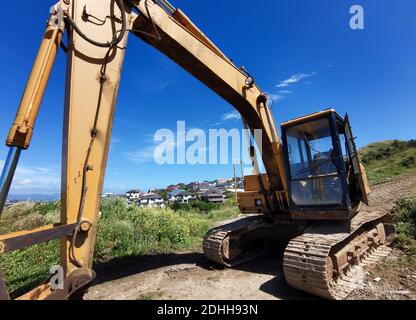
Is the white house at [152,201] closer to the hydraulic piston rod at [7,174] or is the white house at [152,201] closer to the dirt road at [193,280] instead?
the dirt road at [193,280]

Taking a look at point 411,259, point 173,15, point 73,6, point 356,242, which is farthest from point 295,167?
point 73,6

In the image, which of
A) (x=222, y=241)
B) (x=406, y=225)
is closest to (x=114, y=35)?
(x=222, y=241)

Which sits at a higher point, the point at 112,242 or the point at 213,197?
the point at 213,197

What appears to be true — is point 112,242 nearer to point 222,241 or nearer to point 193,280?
point 193,280

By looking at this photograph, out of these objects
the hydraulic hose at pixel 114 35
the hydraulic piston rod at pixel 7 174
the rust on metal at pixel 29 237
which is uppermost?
the hydraulic hose at pixel 114 35

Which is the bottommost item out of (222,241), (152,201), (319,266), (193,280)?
(193,280)

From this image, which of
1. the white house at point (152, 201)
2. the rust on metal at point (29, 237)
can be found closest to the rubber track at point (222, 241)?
the rust on metal at point (29, 237)

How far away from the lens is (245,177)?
20.6 feet

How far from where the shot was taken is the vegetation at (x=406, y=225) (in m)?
5.62

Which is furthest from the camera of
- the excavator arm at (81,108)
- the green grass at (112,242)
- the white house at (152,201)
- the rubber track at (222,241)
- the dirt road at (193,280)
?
the white house at (152,201)

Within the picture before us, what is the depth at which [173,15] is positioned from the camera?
4379 mm

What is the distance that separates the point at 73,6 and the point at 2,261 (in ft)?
21.3

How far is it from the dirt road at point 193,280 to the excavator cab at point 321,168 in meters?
1.31

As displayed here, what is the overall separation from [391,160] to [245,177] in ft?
91.8
